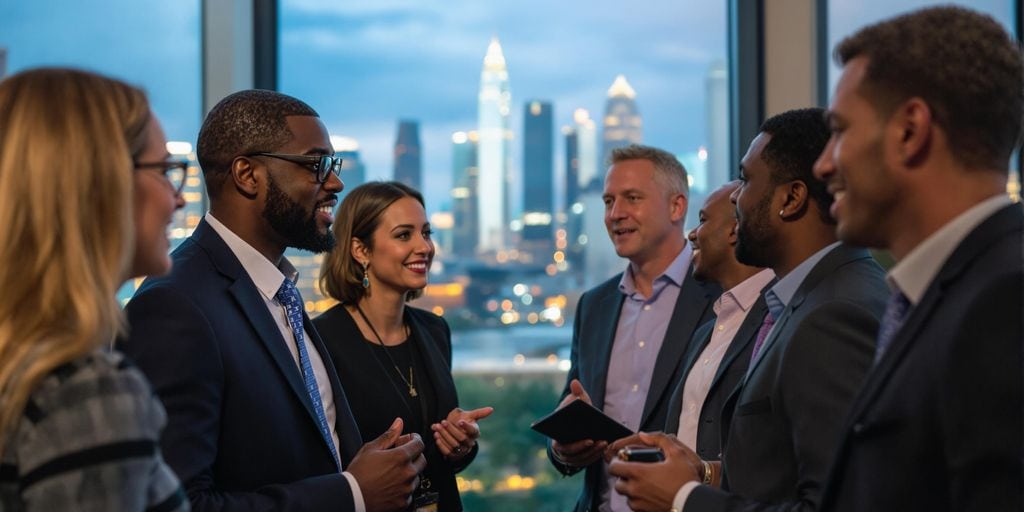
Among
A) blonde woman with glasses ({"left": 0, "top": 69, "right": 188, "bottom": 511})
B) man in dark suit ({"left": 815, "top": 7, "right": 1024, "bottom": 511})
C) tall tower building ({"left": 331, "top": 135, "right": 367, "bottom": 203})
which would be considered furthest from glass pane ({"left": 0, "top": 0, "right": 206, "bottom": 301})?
man in dark suit ({"left": 815, "top": 7, "right": 1024, "bottom": 511})

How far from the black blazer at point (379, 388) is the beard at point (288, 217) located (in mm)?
788

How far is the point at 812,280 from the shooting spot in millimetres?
1956

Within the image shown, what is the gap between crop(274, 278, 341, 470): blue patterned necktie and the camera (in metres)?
2.29

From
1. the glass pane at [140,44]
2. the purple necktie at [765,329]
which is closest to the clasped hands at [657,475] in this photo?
the purple necktie at [765,329]

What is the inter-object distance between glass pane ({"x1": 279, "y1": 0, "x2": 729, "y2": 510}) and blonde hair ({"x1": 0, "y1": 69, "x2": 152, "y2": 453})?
3.15 metres

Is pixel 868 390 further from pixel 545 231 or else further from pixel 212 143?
pixel 545 231

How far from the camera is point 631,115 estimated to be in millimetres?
4488

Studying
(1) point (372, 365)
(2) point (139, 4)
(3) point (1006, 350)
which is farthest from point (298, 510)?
(2) point (139, 4)

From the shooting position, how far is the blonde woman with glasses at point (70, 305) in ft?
3.81

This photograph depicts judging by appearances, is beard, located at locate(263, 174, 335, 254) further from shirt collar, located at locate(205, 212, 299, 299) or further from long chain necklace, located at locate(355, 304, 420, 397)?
long chain necklace, located at locate(355, 304, 420, 397)

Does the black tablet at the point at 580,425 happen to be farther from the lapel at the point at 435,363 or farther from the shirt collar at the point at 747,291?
the lapel at the point at 435,363

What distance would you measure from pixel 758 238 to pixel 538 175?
247 cm

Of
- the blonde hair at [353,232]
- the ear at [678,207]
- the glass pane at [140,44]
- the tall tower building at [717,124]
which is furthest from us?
the tall tower building at [717,124]

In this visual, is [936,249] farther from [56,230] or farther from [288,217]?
[288,217]
